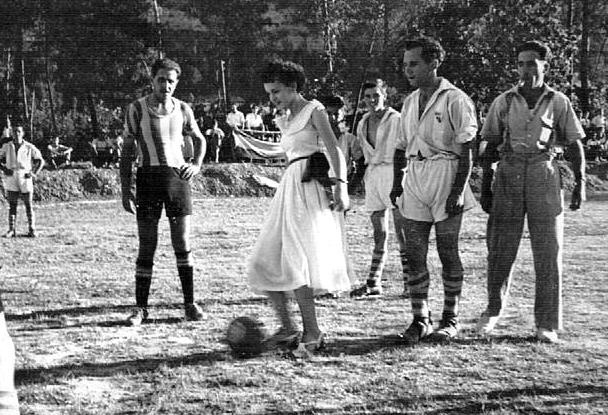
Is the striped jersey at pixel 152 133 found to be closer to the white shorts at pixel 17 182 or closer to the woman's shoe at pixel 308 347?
the woman's shoe at pixel 308 347

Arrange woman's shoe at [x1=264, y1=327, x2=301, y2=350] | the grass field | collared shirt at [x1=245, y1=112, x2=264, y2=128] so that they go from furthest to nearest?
collared shirt at [x1=245, y1=112, x2=264, y2=128], woman's shoe at [x1=264, y1=327, x2=301, y2=350], the grass field

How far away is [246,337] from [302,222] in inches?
35.0

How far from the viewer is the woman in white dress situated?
6312 millimetres

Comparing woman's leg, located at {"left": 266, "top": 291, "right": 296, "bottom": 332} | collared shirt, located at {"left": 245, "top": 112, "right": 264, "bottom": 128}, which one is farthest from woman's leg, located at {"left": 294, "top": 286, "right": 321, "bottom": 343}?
collared shirt, located at {"left": 245, "top": 112, "right": 264, "bottom": 128}

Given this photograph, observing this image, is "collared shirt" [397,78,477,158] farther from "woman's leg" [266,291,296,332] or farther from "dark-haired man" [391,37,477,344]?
"woman's leg" [266,291,296,332]

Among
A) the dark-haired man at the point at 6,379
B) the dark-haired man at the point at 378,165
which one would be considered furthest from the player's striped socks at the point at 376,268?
the dark-haired man at the point at 6,379

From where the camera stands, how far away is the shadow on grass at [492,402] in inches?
200

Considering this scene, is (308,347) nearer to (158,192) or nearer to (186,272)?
(186,272)

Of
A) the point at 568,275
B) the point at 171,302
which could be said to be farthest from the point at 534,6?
the point at 171,302

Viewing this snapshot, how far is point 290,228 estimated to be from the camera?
6.34m

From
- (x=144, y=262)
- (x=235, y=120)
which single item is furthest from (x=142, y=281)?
(x=235, y=120)

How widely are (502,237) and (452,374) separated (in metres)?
1.66

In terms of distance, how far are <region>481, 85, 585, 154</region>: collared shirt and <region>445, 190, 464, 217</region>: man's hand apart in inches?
26.7

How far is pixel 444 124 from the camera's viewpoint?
6656 mm
